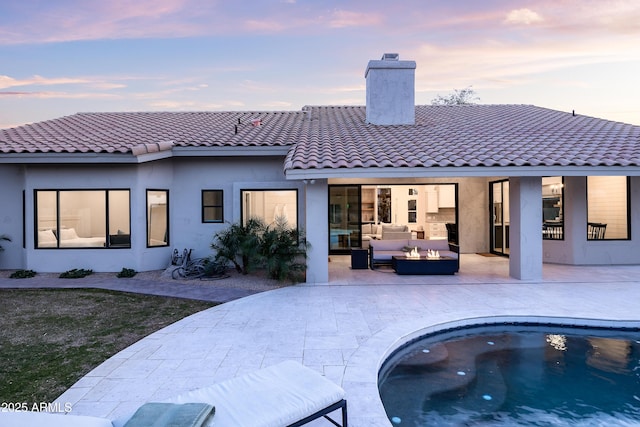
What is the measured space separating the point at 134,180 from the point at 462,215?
11.4 m

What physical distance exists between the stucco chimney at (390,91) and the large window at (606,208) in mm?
6153

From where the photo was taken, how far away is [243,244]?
1016 cm

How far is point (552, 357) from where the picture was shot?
5.62m

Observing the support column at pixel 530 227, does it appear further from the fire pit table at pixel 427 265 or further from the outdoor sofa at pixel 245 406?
the outdoor sofa at pixel 245 406

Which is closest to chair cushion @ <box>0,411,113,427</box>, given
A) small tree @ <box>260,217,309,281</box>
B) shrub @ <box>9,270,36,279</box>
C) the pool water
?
the pool water

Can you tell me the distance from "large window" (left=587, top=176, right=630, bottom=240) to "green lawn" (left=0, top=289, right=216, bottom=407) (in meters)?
11.5

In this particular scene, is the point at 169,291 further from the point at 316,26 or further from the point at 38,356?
the point at 316,26

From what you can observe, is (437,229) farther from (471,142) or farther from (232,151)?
(232,151)

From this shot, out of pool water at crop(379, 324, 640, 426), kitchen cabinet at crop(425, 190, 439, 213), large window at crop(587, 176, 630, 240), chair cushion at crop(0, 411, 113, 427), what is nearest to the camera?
chair cushion at crop(0, 411, 113, 427)

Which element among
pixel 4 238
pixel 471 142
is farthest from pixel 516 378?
pixel 4 238

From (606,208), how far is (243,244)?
36.2ft

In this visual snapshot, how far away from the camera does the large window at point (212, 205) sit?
40.3ft

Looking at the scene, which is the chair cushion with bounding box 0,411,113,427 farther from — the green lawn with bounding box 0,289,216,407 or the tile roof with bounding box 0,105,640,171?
the tile roof with bounding box 0,105,640,171

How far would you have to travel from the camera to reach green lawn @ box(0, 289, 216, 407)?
14.9ft
